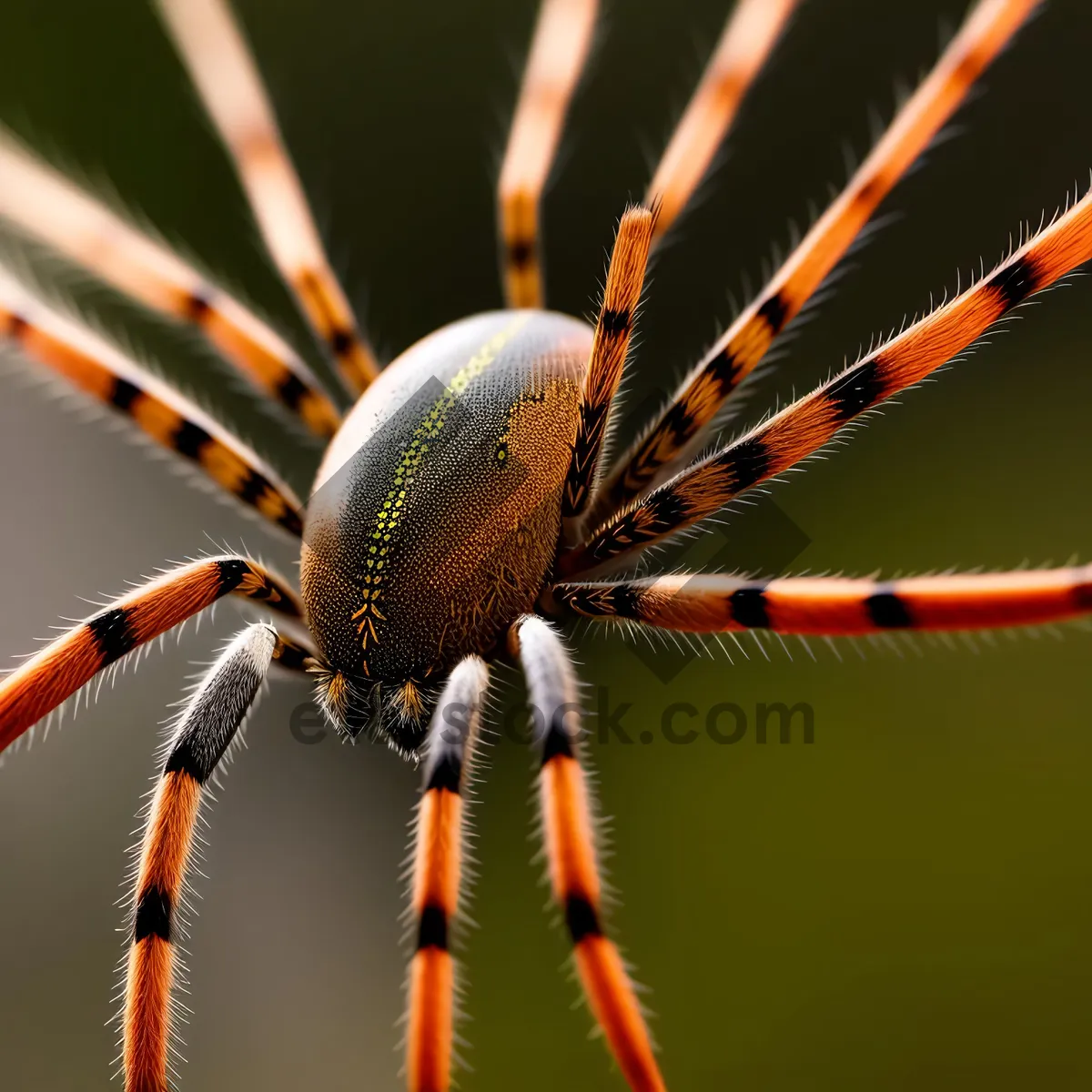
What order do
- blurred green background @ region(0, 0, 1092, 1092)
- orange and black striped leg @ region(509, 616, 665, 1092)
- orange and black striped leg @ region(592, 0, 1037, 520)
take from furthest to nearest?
blurred green background @ region(0, 0, 1092, 1092), orange and black striped leg @ region(592, 0, 1037, 520), orange and black striped leg @ region(509, 616, 665, 1092)

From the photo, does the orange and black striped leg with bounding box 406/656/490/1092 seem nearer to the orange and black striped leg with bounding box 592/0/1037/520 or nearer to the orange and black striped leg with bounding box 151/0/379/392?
the orange and black striped leg with bounding box 592/0/1037/520

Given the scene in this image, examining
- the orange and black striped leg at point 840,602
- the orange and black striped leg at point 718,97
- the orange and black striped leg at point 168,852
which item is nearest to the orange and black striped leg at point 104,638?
the orange and black striped leg at point 168,852

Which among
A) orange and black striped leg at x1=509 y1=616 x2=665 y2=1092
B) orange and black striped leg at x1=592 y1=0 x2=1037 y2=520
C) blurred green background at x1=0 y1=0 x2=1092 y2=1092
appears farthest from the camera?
blurred green background at x1=0 y1=0 x2=1092 y2=1092

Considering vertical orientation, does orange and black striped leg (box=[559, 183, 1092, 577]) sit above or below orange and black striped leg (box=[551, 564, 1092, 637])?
above

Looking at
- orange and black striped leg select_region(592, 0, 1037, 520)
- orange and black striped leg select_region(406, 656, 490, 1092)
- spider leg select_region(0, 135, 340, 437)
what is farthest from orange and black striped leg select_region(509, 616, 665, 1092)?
spider leg select_region(0, 135, 340, 437)

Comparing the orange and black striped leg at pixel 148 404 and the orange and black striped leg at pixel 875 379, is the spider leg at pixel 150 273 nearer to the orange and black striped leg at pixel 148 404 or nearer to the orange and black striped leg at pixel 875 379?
the orange and black striped leg at pixel 148 404

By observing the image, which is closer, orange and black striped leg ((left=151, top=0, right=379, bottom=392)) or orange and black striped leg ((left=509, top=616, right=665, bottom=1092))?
orange and black striped leg ((left=509, top=616, right=665, bottom=1092))

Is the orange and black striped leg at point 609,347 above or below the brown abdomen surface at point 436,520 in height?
above
